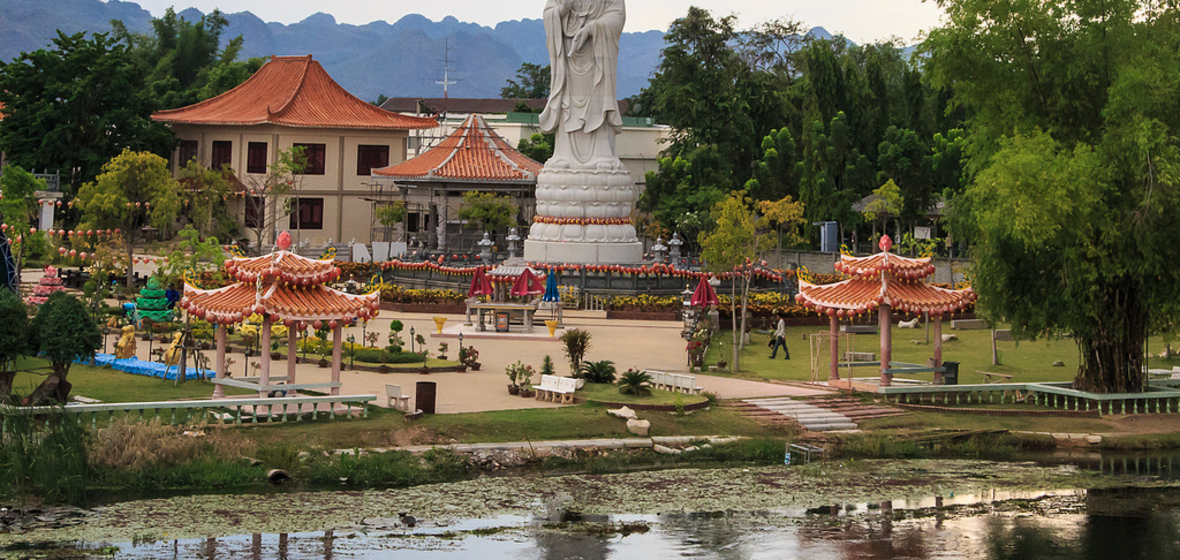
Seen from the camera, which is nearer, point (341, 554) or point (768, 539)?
point (341, 554)

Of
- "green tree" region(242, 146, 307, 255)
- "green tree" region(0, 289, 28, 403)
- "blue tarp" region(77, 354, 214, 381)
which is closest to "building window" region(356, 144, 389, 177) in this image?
"green tree" region(242, 146, 307, 255)

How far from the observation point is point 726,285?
4803 centimetres


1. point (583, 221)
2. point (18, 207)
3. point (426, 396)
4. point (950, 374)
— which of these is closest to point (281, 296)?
point (426, 396)

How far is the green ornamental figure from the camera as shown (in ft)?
117

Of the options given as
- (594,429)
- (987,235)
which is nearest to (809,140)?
(987,235)

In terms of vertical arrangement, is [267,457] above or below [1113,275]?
below

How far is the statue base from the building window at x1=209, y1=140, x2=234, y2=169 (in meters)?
26.1

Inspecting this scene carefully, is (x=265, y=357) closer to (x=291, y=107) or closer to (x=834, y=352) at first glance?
(x=834, y=352)

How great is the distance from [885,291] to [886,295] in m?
0.09

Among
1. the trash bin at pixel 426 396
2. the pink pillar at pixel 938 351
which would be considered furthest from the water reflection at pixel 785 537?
the pink pillar at pixel 938 351

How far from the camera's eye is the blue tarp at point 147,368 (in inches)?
1185

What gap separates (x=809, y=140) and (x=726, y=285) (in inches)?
768

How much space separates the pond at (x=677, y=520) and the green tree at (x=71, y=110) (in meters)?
48.2

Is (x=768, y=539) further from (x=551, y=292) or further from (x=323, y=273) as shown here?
(x=551, y=292)
